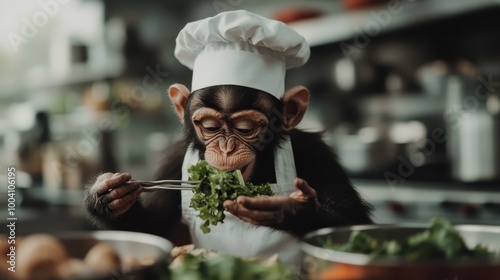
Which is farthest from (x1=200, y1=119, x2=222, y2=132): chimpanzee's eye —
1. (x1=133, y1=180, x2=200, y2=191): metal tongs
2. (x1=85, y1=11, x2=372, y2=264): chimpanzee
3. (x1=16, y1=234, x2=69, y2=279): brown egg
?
(x1=16, y1=234, x2=69, y2=279): brown egg

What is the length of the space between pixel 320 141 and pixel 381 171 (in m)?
1.08

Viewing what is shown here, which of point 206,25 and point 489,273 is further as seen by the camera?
point 206,25

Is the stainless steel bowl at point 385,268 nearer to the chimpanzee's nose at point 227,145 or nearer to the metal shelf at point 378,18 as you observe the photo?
the chimpanzee's nose at point 227,145

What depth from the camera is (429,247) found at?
2.22 ft

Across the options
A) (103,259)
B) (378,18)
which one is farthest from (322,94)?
(103,259)

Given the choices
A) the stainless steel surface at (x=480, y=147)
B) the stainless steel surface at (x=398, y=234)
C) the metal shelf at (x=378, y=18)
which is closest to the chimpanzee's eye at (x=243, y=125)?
the stainless steel surface at (x=398, y=234)

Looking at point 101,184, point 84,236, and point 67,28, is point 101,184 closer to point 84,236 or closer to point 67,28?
point 84,236

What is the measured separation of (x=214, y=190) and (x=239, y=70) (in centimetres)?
21

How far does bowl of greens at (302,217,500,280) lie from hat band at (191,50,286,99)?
12.3 inches

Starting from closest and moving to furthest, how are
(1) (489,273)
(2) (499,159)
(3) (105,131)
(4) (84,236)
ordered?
(1) (489,273), (4) (84,236), (3) (105,131), (2) (499,159)

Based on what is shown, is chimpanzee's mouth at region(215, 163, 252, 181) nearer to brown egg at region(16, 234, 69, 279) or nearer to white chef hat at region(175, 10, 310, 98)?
white chef hat at region(175, 10, 310, 98)

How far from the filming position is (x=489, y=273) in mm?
614

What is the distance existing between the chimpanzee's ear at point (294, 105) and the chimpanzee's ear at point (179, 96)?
0.18 metres

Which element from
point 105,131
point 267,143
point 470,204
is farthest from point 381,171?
point 267,143
